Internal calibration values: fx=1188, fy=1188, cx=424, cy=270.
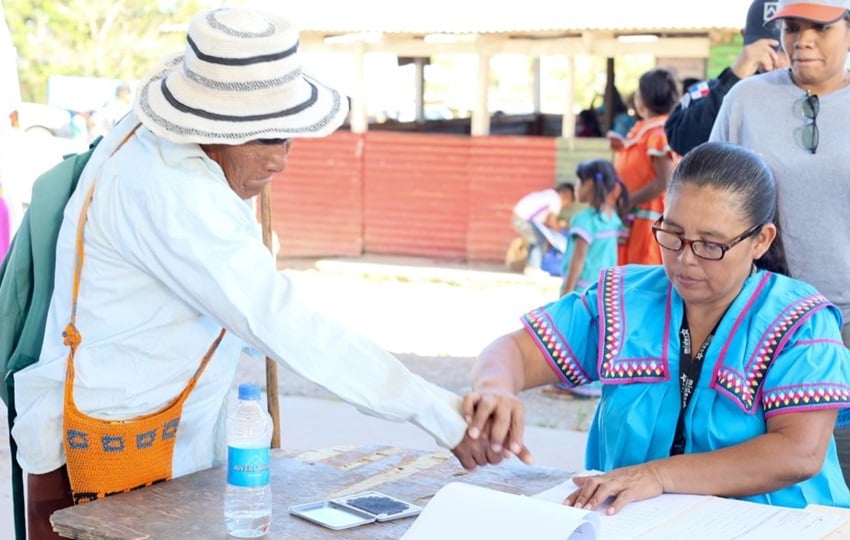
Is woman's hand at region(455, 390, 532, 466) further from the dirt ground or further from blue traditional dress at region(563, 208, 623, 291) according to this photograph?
blue traditional dress at region(563, 208, 623, 291)

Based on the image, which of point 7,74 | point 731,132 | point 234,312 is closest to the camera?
point 234,312

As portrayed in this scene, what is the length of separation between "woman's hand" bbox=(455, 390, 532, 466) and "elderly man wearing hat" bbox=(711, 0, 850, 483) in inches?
47.6

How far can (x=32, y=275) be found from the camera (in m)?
2.51

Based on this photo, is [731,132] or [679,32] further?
[679,32]

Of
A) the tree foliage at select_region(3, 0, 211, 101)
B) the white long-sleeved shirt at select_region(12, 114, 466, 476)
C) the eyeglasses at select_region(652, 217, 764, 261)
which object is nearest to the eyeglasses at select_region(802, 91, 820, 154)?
the eyeglasses at select_region(652, 217, 764, 261)

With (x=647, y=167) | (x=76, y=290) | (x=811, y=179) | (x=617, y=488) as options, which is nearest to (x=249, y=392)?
(x=76, y=290)

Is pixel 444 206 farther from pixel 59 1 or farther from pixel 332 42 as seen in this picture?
pixel 59 1

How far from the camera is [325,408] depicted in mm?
6750

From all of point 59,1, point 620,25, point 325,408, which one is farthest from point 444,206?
point 59,1

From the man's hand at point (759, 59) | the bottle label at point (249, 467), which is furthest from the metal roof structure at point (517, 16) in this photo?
the bottle label at point (249, 467)

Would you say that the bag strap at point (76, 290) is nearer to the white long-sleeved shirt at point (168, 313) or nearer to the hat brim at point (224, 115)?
the white long-sleeved shirt at point (168, 313)

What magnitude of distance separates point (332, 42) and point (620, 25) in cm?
339

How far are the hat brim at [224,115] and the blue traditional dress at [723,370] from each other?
0.80m

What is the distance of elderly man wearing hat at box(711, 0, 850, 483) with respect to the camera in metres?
3.21
